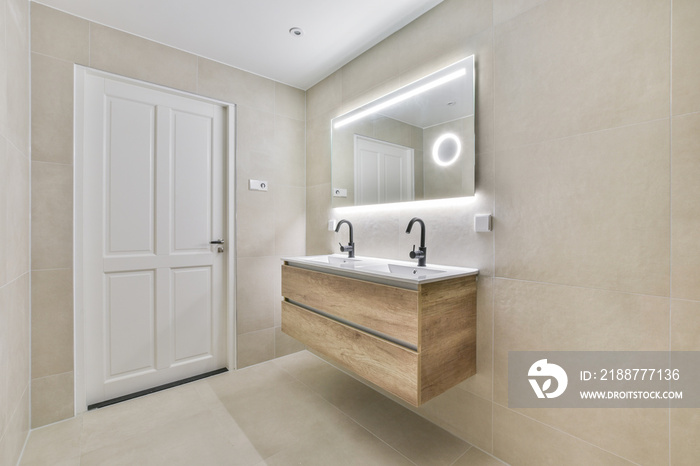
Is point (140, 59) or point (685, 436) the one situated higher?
point (140, 59)

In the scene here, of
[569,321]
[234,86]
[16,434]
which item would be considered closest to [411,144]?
[569,321]

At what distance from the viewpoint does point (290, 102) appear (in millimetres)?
2889

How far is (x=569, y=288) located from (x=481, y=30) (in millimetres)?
1343

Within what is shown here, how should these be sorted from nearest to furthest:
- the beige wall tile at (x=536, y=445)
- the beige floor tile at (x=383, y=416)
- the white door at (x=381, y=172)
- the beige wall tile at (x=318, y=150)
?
the beige wall tile at (x=536, y=445) < the beige floor tile at (x=383, y=416) < the white door at (x=381, y=172) < the beige wall tile at (x=318, y=150)

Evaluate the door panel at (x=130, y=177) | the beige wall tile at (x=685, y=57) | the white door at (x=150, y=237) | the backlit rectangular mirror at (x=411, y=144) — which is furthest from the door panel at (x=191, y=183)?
the beige wall tile at (x=685, y=57)

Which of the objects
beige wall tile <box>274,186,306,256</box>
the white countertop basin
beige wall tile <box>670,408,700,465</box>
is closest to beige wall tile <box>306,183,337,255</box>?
beige wall tile <box>274,186,306,256</box>

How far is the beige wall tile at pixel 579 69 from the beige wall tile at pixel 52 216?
250cm

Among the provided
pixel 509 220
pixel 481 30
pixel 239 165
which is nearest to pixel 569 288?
pixel 509 220

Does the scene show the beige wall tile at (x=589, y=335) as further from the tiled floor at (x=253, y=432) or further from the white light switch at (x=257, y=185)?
the white light switch at (x=257, y=185)

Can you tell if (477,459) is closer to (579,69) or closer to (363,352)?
(363,352)

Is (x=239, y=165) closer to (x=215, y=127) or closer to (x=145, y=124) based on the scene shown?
(x=215, y=127)

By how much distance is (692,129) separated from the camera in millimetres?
1069

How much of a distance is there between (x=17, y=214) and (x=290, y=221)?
5.70ft

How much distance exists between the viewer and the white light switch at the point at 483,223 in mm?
1585
